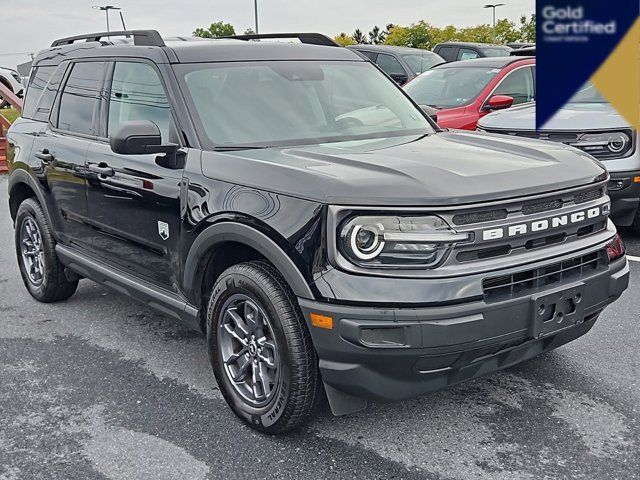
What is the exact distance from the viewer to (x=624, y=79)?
245 inches

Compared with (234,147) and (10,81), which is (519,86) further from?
(10,81)

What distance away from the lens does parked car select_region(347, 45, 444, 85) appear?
14.7m

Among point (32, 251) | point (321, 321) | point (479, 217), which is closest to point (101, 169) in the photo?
point (32, 251)

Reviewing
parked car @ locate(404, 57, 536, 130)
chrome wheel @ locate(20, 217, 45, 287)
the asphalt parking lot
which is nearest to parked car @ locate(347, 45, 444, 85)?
parked car @ locate(404, 57, 536, 130)

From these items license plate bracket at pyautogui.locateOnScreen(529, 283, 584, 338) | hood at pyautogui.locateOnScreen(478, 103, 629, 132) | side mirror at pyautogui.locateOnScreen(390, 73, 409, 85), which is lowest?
license plate bracket at pyautogui.locateOnScreen(529, 283, 584, 338)

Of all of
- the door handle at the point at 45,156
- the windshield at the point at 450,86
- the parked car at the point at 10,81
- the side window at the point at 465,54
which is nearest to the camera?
the door handle at the point at 45,156

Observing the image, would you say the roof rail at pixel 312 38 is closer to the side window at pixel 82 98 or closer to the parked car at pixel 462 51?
the side window at pixel 82 98

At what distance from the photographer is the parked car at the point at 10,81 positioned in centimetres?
2279

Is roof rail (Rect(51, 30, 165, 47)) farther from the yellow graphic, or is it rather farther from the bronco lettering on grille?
the yellow graphic

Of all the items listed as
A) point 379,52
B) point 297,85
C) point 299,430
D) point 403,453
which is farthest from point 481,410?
point 379,52

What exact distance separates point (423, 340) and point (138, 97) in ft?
7.59

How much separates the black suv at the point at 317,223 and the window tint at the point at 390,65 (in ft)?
34.2

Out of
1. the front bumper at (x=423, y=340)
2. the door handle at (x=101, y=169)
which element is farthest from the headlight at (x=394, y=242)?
the door handle at (x=101, y=169)

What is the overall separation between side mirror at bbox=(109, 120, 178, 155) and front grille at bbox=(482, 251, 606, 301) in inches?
68.8
